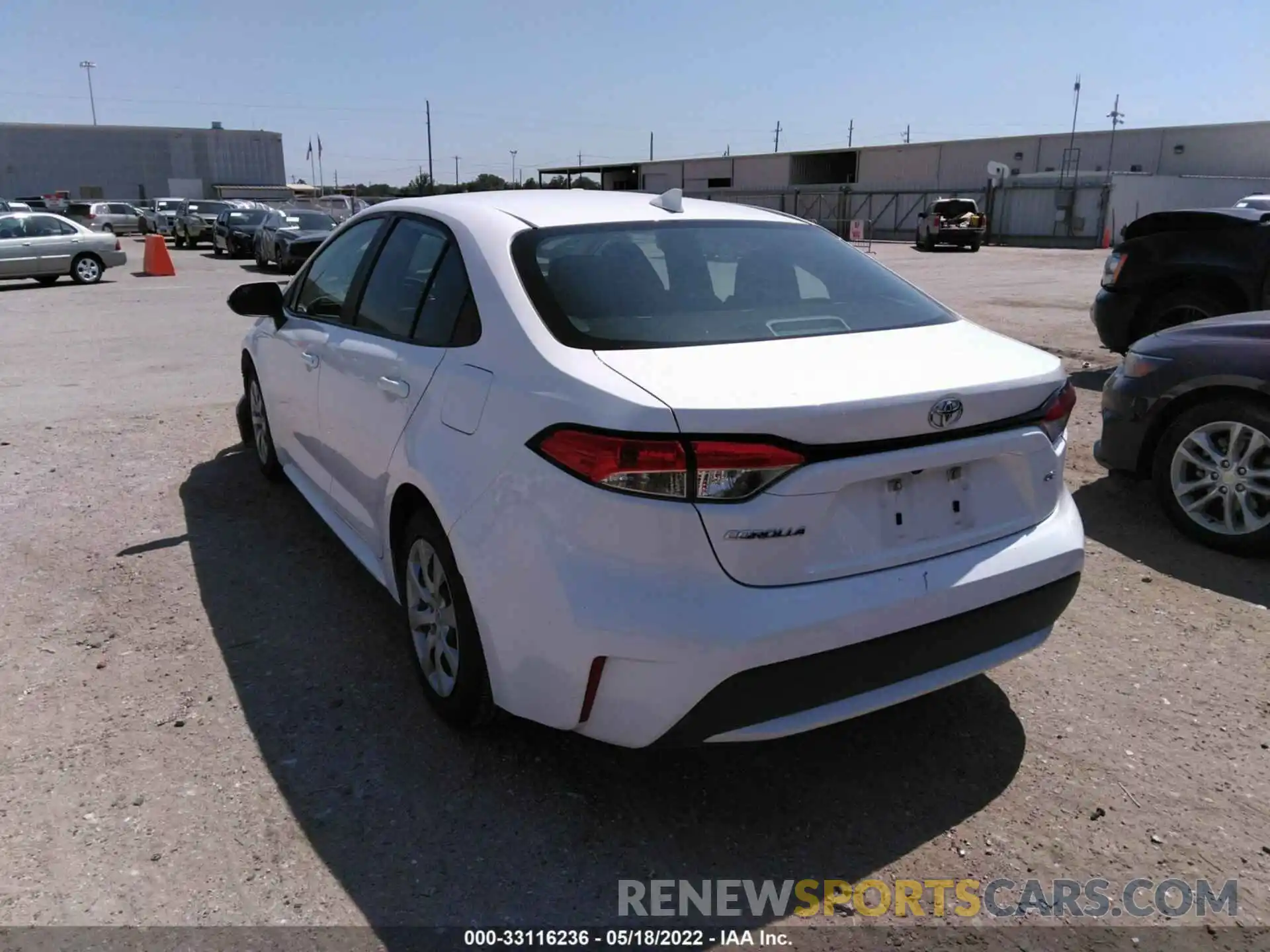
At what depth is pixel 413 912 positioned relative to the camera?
243cm

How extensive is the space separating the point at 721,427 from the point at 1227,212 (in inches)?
292

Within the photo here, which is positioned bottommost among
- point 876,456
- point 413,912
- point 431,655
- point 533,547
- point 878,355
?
point 413,912

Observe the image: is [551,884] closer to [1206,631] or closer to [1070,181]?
[1206,631]

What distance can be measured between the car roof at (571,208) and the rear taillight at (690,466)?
3.99 ft

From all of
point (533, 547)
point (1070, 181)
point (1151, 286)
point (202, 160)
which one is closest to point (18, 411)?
point (533, 547)

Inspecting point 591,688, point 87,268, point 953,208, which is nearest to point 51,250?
point 87,268

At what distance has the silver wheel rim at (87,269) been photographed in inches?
794

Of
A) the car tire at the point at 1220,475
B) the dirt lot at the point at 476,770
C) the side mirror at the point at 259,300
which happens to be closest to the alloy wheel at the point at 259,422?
the side mirror at the point at 259,300

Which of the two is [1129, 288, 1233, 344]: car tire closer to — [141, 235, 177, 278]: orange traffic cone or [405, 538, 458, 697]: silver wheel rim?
[405, 538, 458, 697]: silver wheel rim

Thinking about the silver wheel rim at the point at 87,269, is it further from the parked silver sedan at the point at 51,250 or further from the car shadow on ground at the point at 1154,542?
the car shadow on ground at the point at 1154,542

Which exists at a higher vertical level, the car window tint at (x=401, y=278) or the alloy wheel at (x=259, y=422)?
the car window tint at (x=401, y=278)

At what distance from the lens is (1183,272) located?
7730 mm

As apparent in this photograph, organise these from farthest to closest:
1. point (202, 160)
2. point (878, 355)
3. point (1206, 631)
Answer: point (202, 160), point (1206, 631), point (878, 355)

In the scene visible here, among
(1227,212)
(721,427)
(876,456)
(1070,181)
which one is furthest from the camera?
(1070,181)
